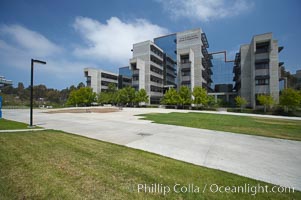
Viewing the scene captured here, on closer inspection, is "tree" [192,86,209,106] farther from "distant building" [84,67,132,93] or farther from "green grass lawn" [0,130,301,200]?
"distant building" [84,67,132,93]

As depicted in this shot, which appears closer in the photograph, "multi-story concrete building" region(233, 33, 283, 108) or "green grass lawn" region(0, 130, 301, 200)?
"green grass lawn" region(0, 130, 301, 200)

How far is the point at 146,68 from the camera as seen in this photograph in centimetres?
5947

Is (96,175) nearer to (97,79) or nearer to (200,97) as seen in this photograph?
(200,97)

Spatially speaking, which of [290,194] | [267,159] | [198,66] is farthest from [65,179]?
[198,66]

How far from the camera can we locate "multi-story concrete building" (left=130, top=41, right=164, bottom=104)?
193 ft

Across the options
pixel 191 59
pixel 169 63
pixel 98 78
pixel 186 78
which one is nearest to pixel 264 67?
pixel 191 59

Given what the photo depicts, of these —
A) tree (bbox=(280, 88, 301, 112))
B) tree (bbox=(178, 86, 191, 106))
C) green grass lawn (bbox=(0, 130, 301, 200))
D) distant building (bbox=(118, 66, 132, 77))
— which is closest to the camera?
green grass lawn (bbox=(0, 130, 301, 200))

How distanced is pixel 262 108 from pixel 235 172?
144 feet

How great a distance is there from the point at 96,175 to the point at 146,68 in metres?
57.5

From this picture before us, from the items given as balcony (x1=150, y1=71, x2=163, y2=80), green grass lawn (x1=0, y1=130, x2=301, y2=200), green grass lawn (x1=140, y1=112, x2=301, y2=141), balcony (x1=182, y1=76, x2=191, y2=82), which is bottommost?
green grass lawn (x1=140, y1=112, x2=301, y2=141)

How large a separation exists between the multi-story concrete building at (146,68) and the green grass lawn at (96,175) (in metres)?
53.8

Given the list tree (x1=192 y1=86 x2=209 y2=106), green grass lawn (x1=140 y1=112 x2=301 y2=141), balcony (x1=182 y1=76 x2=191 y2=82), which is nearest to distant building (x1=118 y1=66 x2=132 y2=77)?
balcony (x1=182 y1=76 x2=191 y2=82)

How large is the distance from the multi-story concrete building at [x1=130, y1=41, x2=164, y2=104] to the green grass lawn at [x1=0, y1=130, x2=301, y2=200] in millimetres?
53850

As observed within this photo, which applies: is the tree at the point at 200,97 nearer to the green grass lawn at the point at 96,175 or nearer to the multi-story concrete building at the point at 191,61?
the multi-story concrete building at the point at 191,61
